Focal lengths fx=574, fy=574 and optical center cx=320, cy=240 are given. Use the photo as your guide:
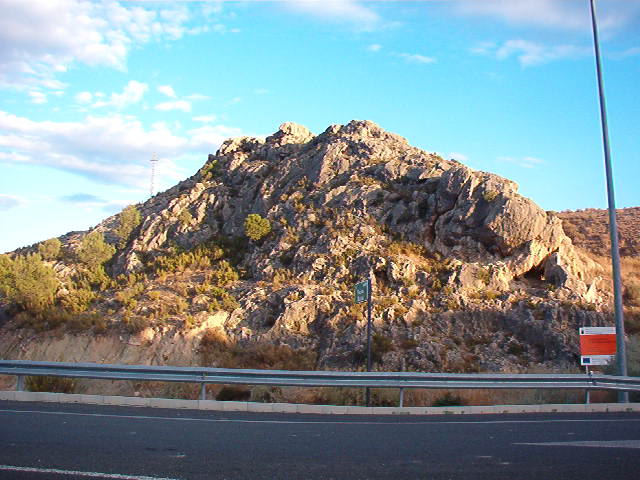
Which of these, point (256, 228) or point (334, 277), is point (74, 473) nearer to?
point (334, 277)

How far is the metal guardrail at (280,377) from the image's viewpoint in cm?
1253

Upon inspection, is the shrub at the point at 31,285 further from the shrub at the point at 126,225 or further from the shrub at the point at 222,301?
the shrub at the point at 222,301

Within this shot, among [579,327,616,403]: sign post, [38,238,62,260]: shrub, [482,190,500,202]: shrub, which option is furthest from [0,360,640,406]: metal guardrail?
[38,238,62,260]: shrub

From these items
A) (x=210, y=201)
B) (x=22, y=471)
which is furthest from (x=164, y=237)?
(x=22, y=471)

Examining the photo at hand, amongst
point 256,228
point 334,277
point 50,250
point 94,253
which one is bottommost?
point 334,277

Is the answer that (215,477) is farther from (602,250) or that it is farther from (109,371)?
(602,250)

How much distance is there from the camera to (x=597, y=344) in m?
14.1

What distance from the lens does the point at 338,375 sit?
12.7 meters

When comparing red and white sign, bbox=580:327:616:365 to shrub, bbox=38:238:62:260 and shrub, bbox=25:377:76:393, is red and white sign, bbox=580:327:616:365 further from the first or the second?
A: shrub, bbox=38:238:62:260

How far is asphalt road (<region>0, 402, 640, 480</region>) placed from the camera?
19.8 feet

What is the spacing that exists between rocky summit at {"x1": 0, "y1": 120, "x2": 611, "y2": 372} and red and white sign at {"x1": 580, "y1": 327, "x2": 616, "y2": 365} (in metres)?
8.62

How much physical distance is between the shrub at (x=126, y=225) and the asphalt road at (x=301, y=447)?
28.9 meters

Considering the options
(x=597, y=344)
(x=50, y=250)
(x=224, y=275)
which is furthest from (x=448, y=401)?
(x=50, y=250)

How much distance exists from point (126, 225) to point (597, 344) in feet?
106
